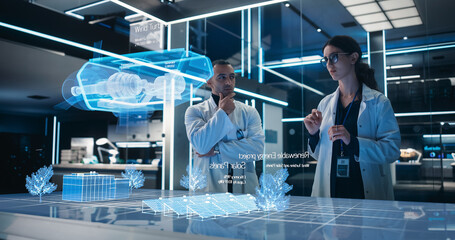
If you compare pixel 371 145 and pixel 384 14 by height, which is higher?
pixel 384 14

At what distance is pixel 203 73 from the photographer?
3.88 metres

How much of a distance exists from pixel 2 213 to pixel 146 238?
2.57 ft

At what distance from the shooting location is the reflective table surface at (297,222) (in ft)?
3.17

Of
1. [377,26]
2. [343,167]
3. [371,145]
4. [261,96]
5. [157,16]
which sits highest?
[157,16]

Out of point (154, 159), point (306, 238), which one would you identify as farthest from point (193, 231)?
point (154, 159)

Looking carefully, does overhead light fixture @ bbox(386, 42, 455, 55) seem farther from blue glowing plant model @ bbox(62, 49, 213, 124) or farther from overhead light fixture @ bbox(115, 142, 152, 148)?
overhead light fixture @ bbox(115, 142, 152, 148)

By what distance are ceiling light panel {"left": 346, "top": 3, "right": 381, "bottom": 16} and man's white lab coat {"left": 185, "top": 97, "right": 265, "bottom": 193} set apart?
3.85ft

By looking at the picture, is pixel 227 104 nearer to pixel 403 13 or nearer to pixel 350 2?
pixel 350 2

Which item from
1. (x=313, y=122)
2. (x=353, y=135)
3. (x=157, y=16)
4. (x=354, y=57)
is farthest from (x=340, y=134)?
(x=157, y=16)

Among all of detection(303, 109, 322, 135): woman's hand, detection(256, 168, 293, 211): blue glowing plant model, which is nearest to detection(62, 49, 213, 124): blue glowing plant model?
detection(303, 109, 322, 135): woman's hand

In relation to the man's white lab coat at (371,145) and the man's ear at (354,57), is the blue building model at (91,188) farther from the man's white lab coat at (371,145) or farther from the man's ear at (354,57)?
the man's ear at (354,57)

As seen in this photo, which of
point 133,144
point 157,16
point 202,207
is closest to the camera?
point 202,207

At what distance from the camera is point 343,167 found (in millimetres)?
2457

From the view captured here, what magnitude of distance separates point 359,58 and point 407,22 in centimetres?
50
